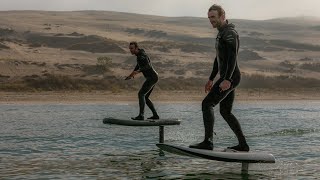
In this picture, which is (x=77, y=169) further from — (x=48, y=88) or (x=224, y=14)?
(x=48, y=88)

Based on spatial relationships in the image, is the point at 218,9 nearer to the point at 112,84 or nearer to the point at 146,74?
the point at 146,74

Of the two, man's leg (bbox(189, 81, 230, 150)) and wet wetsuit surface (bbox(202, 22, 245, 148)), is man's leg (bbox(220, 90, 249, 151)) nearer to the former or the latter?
wet wetsuit surface (bbox(202, 22, 245, 148))

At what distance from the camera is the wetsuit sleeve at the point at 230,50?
32.1 feet

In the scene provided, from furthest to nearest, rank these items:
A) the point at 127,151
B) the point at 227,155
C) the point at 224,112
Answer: the point at 127,151, the point at 224,112, the point at 227,155

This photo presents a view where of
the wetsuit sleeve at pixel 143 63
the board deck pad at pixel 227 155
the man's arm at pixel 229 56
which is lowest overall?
the board deck pad at pixel 227 155

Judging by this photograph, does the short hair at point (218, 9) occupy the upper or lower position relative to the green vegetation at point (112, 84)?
upper

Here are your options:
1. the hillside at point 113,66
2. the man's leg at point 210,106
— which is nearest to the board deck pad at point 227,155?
the man's leg at point 210,106

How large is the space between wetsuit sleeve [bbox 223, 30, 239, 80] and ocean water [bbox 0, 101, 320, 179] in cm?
218

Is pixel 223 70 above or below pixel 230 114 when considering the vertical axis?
above

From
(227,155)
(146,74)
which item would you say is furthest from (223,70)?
(146,74)

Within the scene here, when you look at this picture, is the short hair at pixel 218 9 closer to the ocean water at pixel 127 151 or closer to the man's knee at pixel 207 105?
the man's knee at pixel 207 105

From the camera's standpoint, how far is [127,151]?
14539mm

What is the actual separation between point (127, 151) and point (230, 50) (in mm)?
5583

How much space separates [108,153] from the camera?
14000 mm
